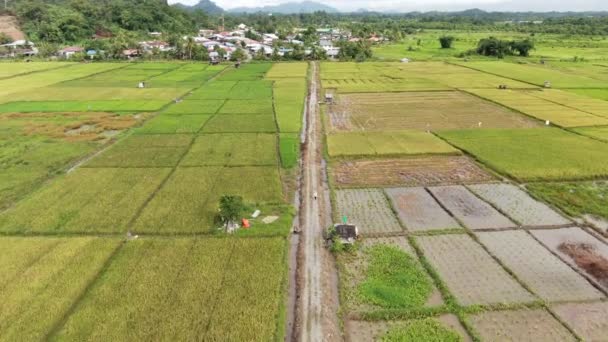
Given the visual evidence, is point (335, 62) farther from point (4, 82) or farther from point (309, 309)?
point (309, 309)

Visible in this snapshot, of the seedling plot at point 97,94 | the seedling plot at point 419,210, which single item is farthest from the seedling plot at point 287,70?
the seedling plot at point 419,210

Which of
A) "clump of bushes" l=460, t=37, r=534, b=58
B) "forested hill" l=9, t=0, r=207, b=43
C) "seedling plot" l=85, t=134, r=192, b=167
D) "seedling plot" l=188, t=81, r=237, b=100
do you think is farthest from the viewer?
"forested hill" l=9, t=0, r=207, b=43

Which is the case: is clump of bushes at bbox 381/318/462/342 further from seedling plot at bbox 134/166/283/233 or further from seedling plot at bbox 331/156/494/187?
seedling plot at bbox 331/156/494/187

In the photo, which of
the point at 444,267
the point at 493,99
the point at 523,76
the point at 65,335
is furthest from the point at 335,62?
the point at 65,335

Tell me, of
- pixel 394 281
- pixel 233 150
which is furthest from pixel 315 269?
pixel 233 150

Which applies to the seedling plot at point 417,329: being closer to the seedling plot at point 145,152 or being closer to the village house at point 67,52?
the seedling plot at point 145,152

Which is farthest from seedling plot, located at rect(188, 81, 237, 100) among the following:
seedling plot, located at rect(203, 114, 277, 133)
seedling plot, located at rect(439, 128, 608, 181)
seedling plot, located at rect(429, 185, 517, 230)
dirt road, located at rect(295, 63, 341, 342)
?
seedling plot, located at rect(429, 185, 517, 230)
